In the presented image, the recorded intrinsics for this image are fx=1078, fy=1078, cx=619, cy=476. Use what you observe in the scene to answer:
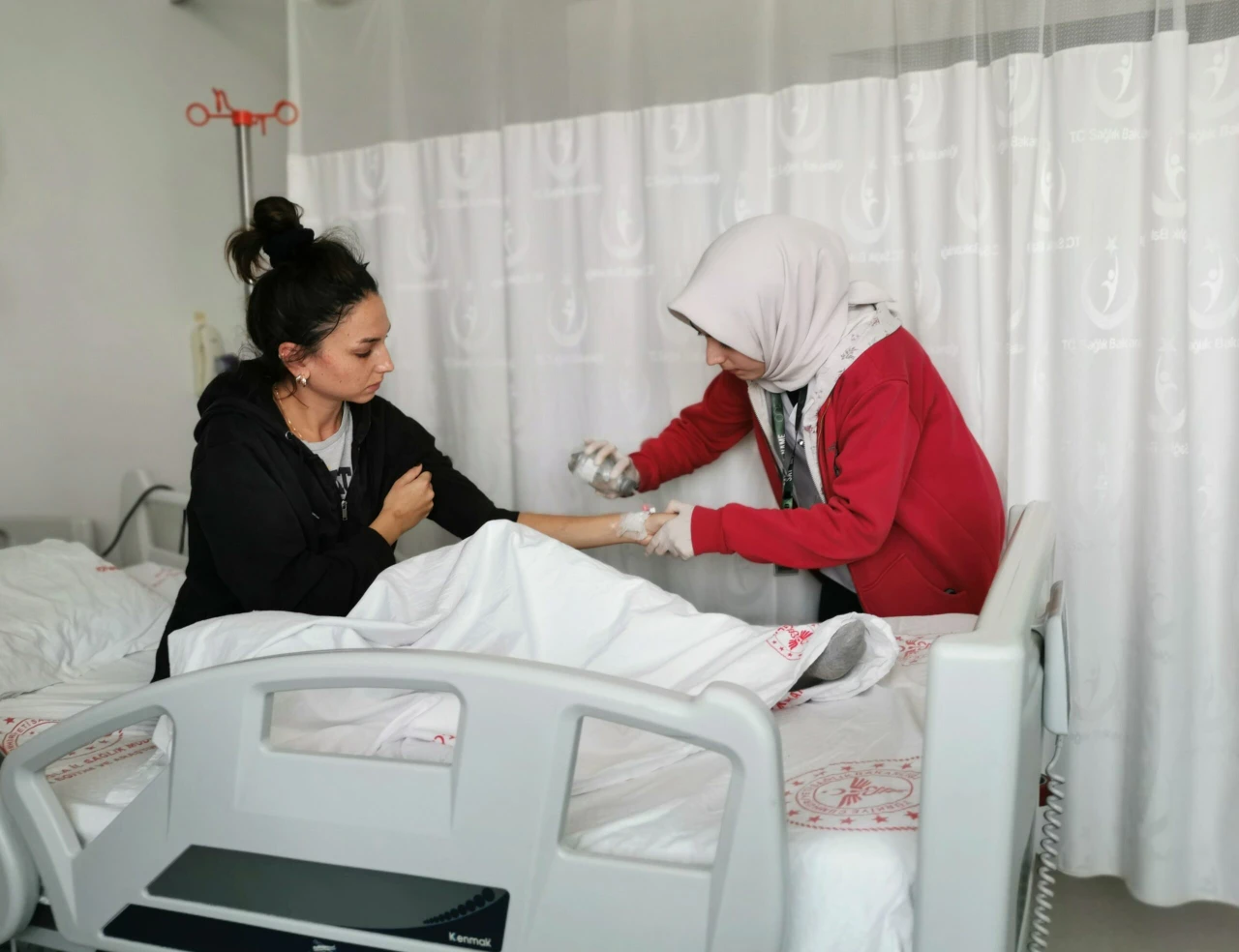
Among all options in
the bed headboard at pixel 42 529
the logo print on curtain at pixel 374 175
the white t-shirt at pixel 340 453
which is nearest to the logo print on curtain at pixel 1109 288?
the white t-shirt at pixel 340 453

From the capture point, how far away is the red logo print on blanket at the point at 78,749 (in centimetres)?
159

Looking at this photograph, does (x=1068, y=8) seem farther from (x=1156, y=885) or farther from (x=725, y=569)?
(x=1156, y=885)

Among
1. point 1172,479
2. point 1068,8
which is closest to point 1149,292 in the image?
point 1172,479

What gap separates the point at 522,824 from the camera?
44.0 inches

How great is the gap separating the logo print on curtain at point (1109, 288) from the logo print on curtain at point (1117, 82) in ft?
0.77

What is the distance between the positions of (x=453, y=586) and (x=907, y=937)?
2.66 feet

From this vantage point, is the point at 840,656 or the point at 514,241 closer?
the point at 840,656

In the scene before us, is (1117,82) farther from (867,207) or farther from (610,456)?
(610,456)

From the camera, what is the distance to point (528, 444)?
261cm

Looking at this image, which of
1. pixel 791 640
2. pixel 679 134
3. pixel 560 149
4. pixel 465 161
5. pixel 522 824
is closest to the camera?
pixel 522 824

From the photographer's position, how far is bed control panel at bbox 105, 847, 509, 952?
1157 mm

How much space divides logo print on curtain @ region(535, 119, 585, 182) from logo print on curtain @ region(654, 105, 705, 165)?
0.20 metres

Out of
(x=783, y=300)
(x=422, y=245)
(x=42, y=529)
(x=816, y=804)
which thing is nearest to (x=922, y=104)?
(x=783, y=300)

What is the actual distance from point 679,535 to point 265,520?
2.38 ft
